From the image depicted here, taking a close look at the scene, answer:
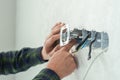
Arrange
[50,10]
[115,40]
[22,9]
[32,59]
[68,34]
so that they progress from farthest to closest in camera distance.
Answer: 1. [22,9]
2. [50,10]
3. [32,59]
4. [68,34]
5. [115,40]

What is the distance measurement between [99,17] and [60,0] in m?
0.30

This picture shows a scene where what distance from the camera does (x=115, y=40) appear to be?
0.80m

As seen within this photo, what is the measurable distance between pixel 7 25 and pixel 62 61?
0.97m

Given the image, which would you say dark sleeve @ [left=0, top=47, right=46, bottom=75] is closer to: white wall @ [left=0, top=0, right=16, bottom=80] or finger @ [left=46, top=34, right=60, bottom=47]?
finger @ [left=46, top=34, right=60, bottom=47]

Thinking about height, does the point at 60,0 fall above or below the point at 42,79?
above

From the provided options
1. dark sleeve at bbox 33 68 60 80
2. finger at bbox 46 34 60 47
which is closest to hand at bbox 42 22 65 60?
finger at bbox 46 34 60 47

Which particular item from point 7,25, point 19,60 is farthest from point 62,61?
point 7,25

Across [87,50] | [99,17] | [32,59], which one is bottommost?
[32,59]

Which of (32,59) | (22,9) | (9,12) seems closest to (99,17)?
(32,59)

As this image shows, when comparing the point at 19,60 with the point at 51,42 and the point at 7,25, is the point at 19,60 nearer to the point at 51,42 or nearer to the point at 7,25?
the point at 51,42

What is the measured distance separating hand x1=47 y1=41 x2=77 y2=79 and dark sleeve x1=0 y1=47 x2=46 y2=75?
21 centimetres

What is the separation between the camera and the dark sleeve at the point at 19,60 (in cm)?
112

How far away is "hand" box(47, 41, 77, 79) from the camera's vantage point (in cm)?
87

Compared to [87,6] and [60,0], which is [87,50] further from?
[60,0]
